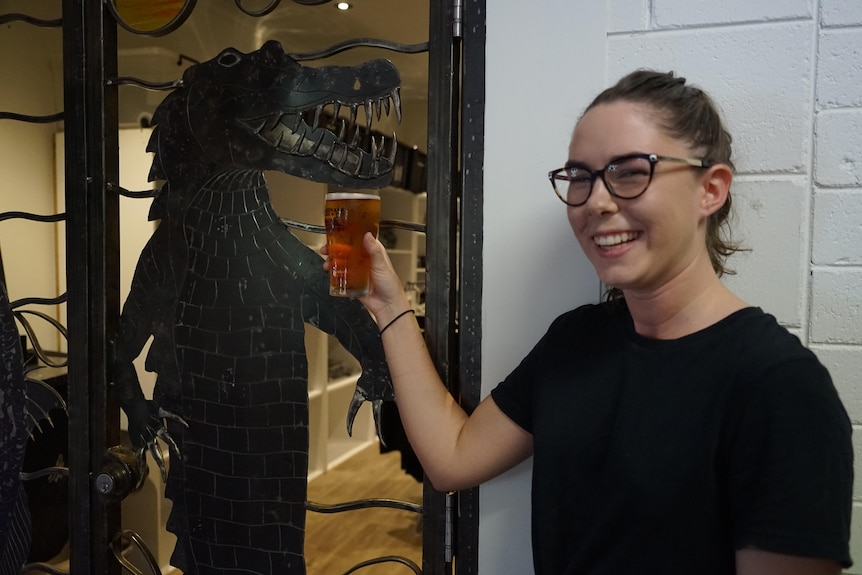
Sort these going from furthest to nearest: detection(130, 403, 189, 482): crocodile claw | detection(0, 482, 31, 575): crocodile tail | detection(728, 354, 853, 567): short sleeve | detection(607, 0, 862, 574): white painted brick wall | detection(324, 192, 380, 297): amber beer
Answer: detection(0, 482, 31, 575): crocodile tail → detection(130, 403, 189, 482): crocodile claw → detection(324, 192, 380, 297): amber beer → detection(607, 0, 862, 574): white painted brick wall → detection(728, 354, 853, 567): short sleeve

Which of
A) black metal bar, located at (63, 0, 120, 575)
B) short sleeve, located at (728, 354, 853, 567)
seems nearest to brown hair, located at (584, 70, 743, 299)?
short sleeve, located at (728, 354, 853, 567)

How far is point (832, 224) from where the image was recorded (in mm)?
881

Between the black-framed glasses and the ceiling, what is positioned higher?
the ceiling

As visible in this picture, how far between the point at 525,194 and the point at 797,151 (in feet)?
1.35

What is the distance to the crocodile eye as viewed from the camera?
3.86 ft

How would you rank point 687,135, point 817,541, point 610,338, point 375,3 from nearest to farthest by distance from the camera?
point 817,541 → point 687,135 → point 610,338 → point 375,3

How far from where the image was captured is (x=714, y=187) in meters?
0.75

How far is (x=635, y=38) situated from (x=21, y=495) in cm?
164

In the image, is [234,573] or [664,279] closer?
[664,279]

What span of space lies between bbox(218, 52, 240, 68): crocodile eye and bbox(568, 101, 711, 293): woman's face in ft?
2.47

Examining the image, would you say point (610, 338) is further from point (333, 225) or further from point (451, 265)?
point (333, 225)

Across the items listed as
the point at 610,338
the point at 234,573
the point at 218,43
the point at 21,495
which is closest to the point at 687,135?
the point at 610,338

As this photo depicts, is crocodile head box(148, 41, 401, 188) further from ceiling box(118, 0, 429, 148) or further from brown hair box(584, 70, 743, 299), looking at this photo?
brown hair box(584, 70, 743, 299)

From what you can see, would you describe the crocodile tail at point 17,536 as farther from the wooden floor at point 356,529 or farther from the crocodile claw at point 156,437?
the wooden floor at point 356,529
